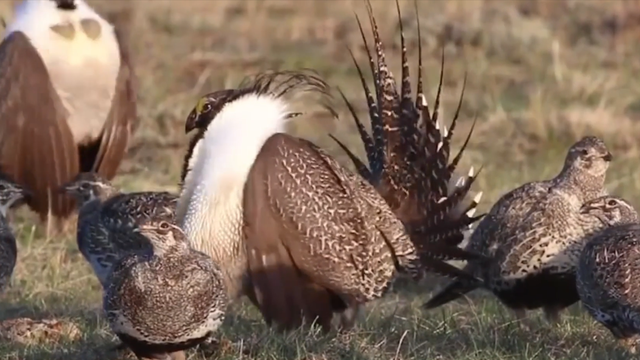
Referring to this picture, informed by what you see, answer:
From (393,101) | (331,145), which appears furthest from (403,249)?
(331,145)

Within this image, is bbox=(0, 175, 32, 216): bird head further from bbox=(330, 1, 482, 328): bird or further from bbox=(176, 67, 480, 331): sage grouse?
bbox=(330, 1, 482, 328): bird

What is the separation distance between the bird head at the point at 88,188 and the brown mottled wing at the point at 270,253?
1634 millimetres

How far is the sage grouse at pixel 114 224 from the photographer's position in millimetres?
5777

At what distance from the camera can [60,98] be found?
750cm

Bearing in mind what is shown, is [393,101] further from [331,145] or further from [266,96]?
[331,145]

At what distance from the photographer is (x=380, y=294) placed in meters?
5.28

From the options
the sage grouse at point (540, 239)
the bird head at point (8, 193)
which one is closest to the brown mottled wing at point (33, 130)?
the bird head at point (8, 193)

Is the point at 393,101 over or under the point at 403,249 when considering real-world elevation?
over

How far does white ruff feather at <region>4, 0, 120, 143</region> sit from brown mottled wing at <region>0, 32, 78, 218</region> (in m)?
0.18

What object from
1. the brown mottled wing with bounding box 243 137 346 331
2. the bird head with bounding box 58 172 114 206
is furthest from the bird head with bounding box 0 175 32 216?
the brown mottled wing with bounding box 243 137 346 331

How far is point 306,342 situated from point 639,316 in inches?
40.5

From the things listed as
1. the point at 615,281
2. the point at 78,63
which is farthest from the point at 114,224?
the point at 615,281

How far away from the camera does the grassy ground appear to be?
4883mm

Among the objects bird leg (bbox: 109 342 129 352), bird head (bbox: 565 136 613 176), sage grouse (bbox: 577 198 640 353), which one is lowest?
bird leg (bbox: 109 342 129 352)
